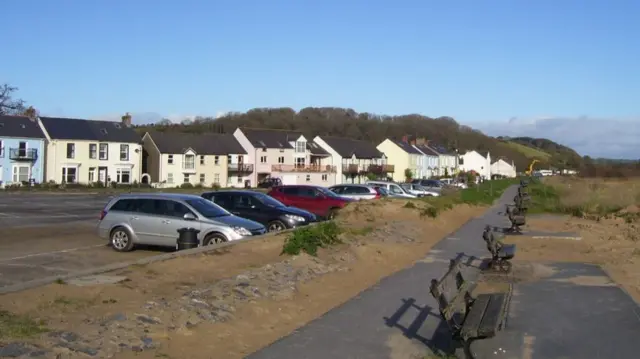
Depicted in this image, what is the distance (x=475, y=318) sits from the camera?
7.49 metres

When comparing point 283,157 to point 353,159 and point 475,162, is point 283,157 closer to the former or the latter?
point 353,159

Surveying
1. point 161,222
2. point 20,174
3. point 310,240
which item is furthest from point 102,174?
point 310,240

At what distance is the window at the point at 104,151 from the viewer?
2977 inches

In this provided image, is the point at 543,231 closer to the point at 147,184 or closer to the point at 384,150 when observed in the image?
the point at 147,184

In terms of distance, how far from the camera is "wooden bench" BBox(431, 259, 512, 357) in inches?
279

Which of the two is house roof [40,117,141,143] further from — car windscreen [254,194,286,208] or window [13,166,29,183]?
car windscreen [254,194,286,208]

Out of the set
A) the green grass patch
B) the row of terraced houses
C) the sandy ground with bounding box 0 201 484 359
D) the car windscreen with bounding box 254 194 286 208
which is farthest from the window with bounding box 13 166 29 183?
the green grass patch

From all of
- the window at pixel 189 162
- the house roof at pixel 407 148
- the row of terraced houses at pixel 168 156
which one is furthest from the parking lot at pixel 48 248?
the house roof at pixel 407 148

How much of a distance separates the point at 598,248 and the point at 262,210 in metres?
9.78

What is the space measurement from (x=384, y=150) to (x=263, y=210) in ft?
328

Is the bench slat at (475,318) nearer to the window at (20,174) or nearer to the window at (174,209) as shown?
the window at (174,209)

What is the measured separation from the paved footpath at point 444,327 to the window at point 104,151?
220 feet

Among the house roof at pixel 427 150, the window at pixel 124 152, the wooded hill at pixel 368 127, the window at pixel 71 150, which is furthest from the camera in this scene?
the wooded hill at pixel 368 127

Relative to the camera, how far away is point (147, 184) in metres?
77.6
